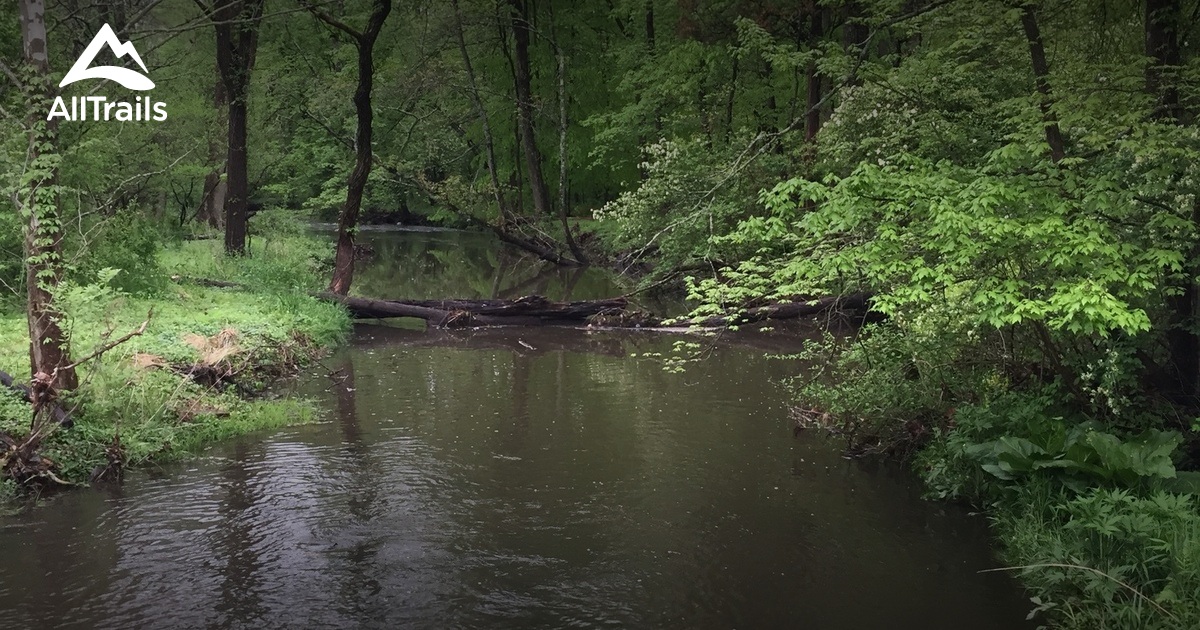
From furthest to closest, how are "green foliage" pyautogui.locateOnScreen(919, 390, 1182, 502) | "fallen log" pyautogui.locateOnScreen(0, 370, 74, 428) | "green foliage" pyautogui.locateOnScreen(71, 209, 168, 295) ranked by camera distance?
"green foliage" pyautogui.locateOnScreen(71, 209, 168, 295) → "fallen log" pyautogui.locateOnScreen(0, 370, 74, 428) → "green foliage" pyautogui.locateOnScreen(919, 390, 1182, 502)

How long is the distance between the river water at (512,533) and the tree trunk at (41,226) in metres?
1.40

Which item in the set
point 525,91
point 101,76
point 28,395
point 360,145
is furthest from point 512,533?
point 525,91

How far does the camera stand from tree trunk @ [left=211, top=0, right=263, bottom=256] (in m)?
20.0

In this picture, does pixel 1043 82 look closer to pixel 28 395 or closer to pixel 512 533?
pixel 512 533

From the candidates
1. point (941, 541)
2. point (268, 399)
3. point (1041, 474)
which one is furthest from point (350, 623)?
point (268, 399)

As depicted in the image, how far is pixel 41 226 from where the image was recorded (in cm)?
855

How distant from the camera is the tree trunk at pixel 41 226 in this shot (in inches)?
328

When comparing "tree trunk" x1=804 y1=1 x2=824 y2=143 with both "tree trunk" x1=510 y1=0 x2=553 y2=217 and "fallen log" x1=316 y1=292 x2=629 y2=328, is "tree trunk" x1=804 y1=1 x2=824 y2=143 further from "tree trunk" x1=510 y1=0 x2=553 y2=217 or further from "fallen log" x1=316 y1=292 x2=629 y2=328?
"tree trunk" x1=510 y1=0 x2=553 y2=217

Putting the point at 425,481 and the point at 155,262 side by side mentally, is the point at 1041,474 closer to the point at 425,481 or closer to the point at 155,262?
the point at 425,481

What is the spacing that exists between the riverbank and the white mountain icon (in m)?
3.13

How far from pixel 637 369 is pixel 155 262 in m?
9.08

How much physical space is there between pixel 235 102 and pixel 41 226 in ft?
40.8

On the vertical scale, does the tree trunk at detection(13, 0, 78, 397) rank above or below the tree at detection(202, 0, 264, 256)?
below

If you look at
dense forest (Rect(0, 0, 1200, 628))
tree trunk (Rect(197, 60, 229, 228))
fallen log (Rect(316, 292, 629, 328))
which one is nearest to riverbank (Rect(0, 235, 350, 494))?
dense forest (Rect(0, 0, 1200, 628))
